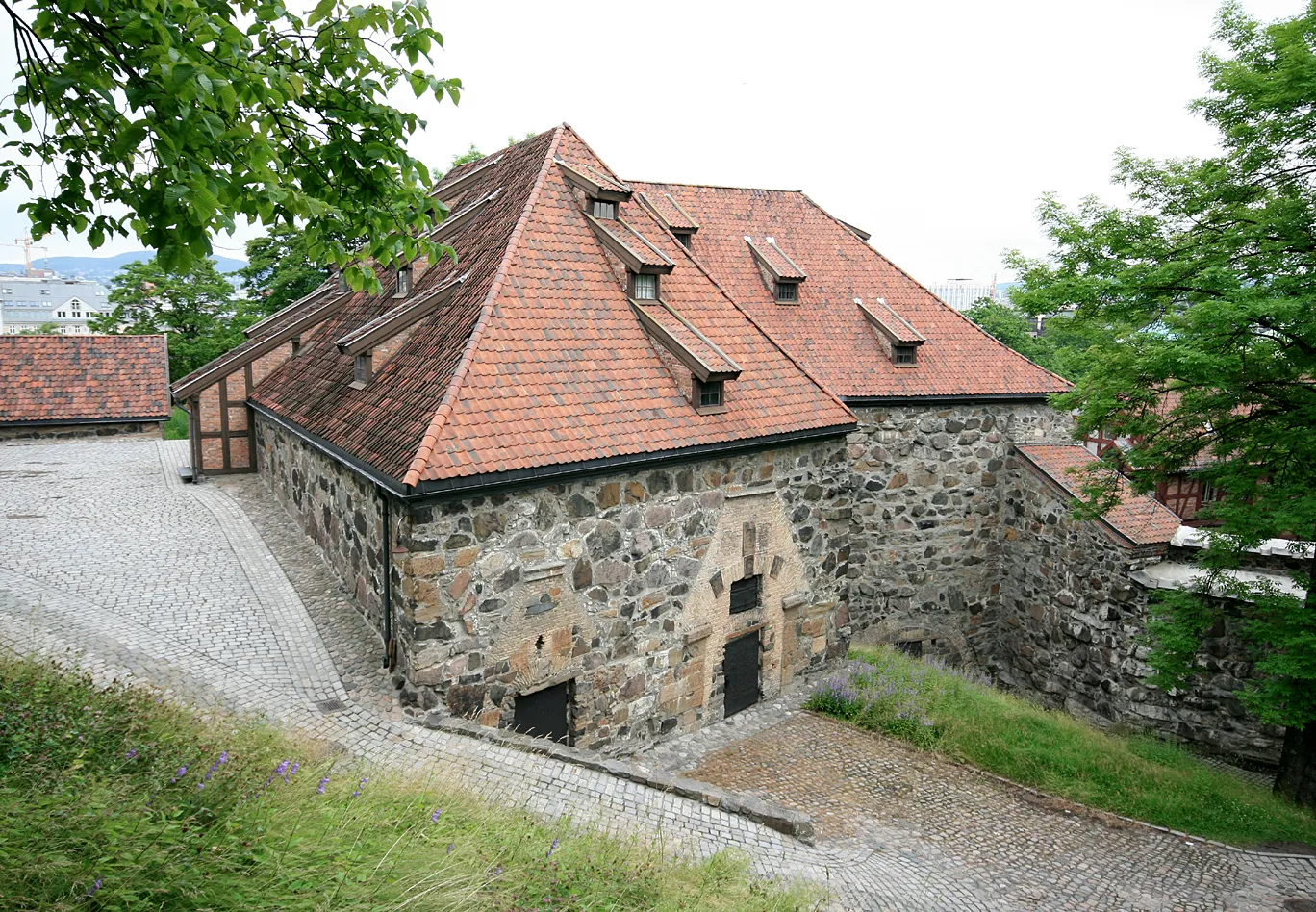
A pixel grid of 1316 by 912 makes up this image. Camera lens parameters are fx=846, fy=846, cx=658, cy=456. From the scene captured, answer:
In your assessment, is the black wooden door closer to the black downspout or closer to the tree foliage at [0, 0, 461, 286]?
the black downspout

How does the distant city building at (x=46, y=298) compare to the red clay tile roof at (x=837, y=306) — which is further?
the distant city building at (x=46, y=298)

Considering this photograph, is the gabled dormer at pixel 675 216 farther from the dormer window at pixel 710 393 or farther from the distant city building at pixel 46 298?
the distant city building at pixel 46 298

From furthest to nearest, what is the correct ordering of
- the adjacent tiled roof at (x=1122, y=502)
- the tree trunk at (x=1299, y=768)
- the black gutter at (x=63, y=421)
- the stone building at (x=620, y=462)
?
the black gutter at (x=63, y=421), the adjacent tiled roof at (x=1122, y=502), the tree trunk at (x=1299, y=768), the stone building at (x=620, y=462)

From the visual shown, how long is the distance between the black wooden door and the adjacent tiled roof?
5.35m

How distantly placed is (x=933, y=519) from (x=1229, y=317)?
8.33 meters

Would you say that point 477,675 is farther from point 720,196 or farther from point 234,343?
point 234,343

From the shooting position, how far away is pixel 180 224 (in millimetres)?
A: 4336

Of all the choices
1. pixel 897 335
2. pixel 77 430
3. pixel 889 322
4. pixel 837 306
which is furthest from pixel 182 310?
pixel 897 335

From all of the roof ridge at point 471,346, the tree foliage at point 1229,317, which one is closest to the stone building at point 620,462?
the roof ridge at point 471,346

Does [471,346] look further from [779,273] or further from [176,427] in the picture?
[176,427]

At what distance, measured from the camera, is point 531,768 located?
25.9 ft

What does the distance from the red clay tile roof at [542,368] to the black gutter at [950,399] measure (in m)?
3.41

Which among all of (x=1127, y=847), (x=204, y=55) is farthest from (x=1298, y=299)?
(x=204, y=55)

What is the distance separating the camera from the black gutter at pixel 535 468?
7988mm
